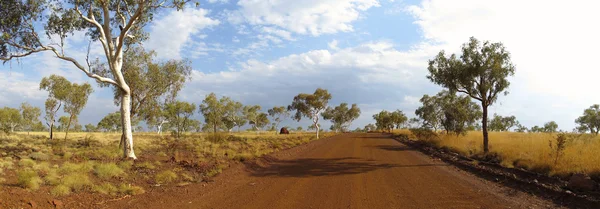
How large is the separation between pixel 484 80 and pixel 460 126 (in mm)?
11528

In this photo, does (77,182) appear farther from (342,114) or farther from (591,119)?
(342,114)

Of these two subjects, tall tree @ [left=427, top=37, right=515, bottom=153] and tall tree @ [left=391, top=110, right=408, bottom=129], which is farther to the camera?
tall tree @ [left=391, top=110, right=408, bottom=129]

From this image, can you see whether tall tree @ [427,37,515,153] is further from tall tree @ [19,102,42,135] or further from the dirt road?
tall tree @ [19,102,42,135]

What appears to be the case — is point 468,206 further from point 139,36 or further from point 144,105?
point 144,105

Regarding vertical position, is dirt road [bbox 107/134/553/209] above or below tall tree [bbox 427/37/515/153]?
below

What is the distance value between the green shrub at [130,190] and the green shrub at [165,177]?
1.46 m

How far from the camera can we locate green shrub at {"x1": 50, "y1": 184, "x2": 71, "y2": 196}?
→ 799cm

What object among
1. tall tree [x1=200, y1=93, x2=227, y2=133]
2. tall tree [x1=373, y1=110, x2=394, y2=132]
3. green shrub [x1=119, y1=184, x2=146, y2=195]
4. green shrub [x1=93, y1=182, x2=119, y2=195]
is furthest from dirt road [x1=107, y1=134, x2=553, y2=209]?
tall tree [x1=373, y1=110, x2=394, y2=132]

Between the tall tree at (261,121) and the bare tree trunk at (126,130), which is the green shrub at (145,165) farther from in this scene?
the tall tree at (261,121)

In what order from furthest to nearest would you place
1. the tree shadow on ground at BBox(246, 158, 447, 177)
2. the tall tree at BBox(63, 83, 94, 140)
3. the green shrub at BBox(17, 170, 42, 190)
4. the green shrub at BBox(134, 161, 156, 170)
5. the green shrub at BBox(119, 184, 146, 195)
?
the tall tree at BBox(63, 83, 94, 140)
the green shrub at BBox(134, 161, 156, 170)
the tree shadow on ground at BBox(246, 158, 447, 177)
the green shrub at BBox(119, 184, 146, 195)
the green shrub at BBox(17, 170, 42, 190)

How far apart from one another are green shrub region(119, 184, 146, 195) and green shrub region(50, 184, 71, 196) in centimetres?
129

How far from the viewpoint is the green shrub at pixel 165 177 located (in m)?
11.0

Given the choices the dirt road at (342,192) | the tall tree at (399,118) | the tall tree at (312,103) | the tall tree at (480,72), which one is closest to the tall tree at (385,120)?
the tall tree at (399,118)

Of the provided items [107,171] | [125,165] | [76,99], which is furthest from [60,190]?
[76,99]
